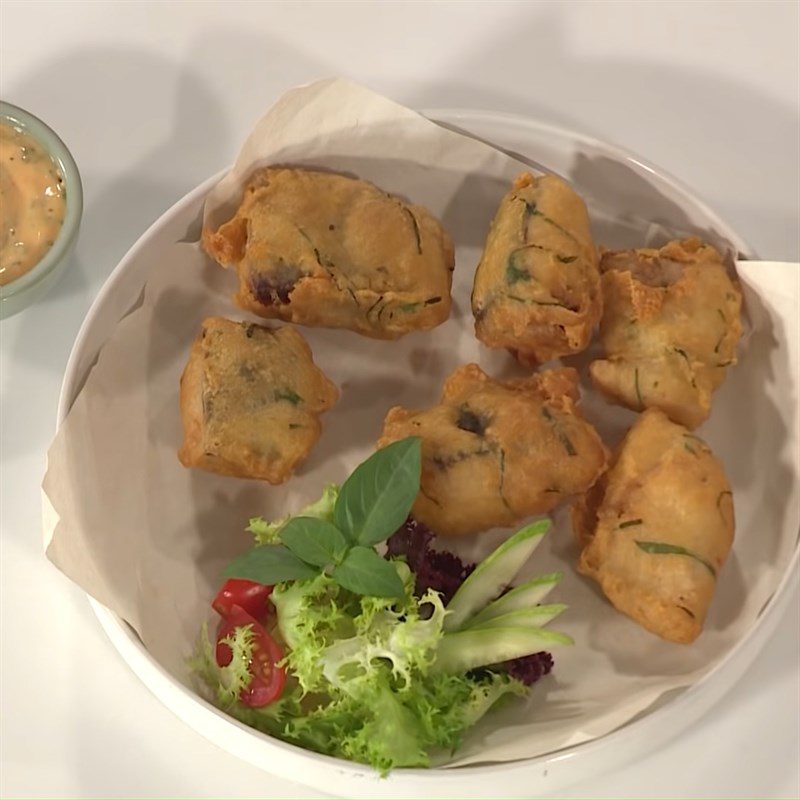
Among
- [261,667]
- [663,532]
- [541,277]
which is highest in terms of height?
[541,277]

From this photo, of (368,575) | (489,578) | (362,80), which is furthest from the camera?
(362,80)

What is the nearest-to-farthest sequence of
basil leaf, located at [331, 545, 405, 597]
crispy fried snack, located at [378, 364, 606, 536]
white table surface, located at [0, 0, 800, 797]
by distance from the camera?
basil leaf, located at [331, 545, 405, 597] → crispy fried snack, located at [378, 364, 606, 536] → white table surface, located at [0, 0, 800, 797]

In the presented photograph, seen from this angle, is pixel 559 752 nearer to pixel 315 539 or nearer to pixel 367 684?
pixel 367 684

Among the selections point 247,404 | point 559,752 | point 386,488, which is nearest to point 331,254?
point 247,404

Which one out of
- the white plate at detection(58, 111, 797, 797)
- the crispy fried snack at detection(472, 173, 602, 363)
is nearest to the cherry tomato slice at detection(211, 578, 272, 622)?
the white plate at detection(58, 111, 797, 797)

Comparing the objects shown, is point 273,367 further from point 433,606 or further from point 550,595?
point 550,595

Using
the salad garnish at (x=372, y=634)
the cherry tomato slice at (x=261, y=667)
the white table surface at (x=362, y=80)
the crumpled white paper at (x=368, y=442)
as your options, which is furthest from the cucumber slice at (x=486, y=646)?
the white table surface at (x=362, y=80)

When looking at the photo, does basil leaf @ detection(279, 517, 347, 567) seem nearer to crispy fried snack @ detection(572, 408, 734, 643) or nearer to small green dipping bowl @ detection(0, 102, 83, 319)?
crispy fried snack @ detection(572, 408, 734, 643)
